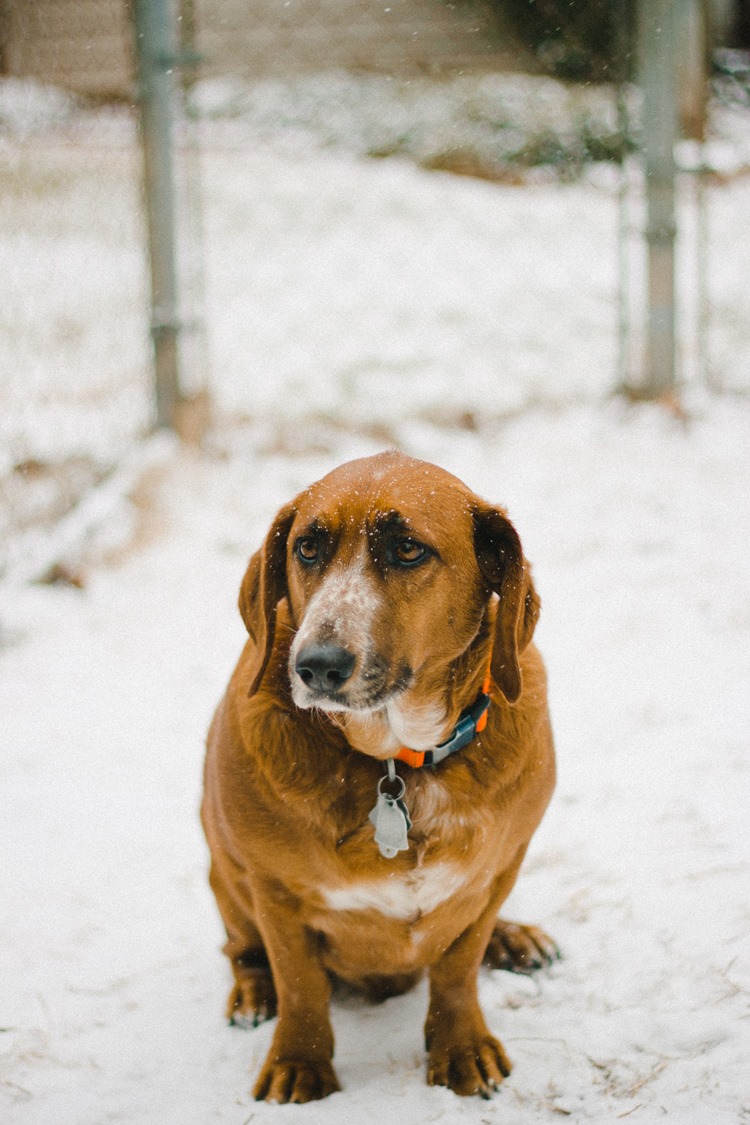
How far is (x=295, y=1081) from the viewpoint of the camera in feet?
6.19

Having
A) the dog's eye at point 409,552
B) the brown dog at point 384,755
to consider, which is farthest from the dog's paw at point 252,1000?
the dog's eye at point 409,552

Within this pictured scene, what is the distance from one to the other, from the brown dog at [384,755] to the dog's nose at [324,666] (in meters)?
0.01

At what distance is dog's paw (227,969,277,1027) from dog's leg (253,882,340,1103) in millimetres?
162

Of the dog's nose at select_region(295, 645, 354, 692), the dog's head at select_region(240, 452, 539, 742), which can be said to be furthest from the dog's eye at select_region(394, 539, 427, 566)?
the dog's nose at select_region(295, 645, 354, 692)

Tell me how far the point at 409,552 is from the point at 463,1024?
3.11 feet

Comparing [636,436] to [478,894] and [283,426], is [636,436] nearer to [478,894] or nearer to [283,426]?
[283,426]

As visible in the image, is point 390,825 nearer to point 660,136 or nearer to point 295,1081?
point 295,1081

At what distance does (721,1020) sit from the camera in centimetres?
191

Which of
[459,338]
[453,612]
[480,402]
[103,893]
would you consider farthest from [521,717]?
[459,338]

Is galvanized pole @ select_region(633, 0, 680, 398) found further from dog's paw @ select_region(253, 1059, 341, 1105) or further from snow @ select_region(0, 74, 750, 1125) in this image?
dog's paw @ select_region(253, 1059, 341, 1105)

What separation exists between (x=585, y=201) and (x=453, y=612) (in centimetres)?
723

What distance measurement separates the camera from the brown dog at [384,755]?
Answer: 177 centimetres

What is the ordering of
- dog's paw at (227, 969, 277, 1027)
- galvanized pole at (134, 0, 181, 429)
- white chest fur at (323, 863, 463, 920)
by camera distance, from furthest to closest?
galvanized pole at (134, 0, 181, 429), dog's paw at (227, 969, 277, 1027), white chest fur at (323, 863, 463, 920)

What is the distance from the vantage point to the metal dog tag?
67.8 inches
